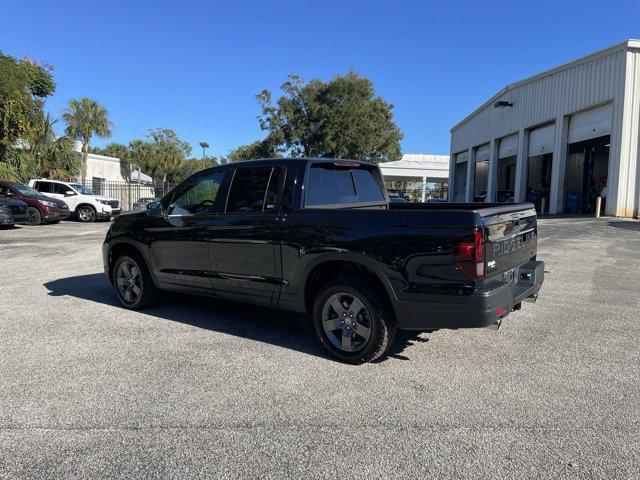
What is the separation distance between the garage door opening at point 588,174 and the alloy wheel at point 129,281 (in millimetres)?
22284

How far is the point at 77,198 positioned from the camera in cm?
2145

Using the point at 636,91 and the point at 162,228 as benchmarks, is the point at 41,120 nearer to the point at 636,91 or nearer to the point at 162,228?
the point at 162,228

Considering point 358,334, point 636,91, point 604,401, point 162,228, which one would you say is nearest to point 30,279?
point 162,228

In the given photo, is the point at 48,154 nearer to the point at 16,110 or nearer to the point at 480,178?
the point at 16,110

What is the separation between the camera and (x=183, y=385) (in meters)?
3.76

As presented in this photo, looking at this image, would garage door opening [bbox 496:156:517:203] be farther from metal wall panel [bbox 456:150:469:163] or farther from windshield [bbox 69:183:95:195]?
windshield [bbox 69:183:95:195]

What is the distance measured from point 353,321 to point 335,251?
62 centimetres

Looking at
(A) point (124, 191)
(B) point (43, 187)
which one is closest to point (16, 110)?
(B) point (43, 187)

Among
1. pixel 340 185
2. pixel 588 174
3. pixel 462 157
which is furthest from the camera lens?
pixel 462 157

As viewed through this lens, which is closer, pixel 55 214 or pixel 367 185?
pixel 367 185

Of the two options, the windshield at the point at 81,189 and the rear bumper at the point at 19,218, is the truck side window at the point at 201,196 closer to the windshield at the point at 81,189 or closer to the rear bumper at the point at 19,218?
the rear bumper at the point at 19,218

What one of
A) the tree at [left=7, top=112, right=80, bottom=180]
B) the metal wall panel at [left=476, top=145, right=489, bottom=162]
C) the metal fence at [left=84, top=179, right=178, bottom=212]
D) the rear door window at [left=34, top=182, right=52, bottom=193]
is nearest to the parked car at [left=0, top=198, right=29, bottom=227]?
the rear door window at [left=34, top=182, right=52, bottom=193]

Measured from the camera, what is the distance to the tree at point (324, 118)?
38250 mm

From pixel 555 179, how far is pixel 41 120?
28670 millimetres
